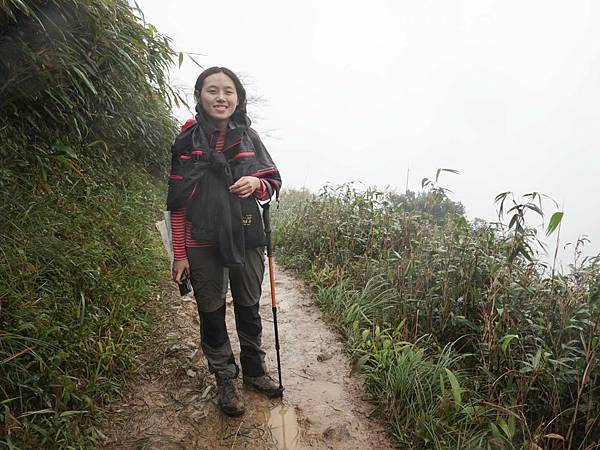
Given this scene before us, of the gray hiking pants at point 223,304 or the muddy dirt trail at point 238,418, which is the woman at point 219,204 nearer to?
the gray hiking pants at point 223,304

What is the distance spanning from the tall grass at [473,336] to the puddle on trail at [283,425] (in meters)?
0.68

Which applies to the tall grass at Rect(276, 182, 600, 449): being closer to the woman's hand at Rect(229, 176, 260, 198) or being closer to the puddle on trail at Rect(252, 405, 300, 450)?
the puddle on trail at Rect(252, 405, 300, 450)

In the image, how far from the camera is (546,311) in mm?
2939

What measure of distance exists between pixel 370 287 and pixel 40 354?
128 inches

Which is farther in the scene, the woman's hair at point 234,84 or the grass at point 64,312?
the woman's hair at point 234,84

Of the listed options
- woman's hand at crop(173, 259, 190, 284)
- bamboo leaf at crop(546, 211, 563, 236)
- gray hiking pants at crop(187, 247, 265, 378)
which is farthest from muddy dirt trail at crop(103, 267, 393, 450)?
bamboo leaf at crop(546, 211, 563, 236)


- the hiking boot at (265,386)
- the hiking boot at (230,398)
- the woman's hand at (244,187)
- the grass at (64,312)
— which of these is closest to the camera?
the grass at (64,312)

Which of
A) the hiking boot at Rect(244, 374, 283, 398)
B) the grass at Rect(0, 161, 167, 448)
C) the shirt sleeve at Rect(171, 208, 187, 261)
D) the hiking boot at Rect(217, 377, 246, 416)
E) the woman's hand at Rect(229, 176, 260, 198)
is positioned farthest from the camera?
the hiking boot at Rect(244, 374, 283, 398)

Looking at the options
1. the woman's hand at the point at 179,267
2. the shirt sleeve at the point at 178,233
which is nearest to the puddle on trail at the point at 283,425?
the woman's hand at the point at 179,267

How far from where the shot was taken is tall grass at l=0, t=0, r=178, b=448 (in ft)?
6.40

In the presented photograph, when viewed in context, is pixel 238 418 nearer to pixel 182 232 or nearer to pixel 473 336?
pixel 182 232

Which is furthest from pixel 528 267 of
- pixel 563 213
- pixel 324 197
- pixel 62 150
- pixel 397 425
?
pixel 62 150

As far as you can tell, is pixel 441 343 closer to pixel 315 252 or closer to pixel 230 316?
pixel 230 316

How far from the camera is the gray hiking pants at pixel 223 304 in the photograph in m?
2.30
